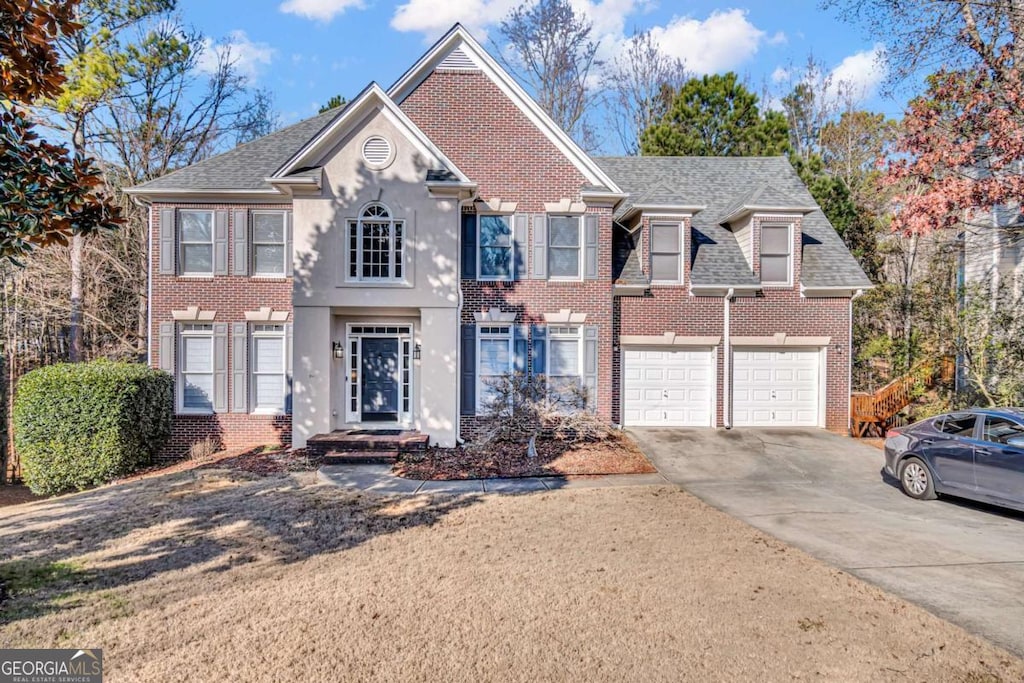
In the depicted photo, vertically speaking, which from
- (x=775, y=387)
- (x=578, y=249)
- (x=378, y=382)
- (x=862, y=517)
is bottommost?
(x=862, y=517)

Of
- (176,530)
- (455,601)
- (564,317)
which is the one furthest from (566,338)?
(176,530)

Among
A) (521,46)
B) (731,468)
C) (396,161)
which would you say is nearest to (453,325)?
(396,161)

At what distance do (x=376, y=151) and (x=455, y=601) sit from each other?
9.75 meters

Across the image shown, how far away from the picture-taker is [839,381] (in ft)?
45.6

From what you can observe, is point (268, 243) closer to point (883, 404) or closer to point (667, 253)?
point (667, 253)

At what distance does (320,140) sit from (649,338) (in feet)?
29.8

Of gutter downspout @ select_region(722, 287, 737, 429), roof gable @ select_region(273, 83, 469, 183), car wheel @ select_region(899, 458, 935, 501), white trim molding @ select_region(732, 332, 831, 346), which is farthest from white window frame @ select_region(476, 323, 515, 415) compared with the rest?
car wheel @ select_region(899, 458, 935, 501)

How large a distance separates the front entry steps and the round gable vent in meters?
5.99

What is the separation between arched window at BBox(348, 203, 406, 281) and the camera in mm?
11695

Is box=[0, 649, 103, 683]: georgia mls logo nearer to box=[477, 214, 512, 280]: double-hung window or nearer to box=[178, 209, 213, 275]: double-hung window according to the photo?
box=[477, 214, 512, 280]: double-hung window

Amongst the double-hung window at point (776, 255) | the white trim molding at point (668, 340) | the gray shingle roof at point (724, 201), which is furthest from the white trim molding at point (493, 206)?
the double-hung window at point (776, 255)

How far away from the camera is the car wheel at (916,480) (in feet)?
28.3

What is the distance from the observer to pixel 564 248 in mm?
13070

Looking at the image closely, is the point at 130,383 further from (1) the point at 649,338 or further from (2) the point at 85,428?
(1) the point at 649,338
